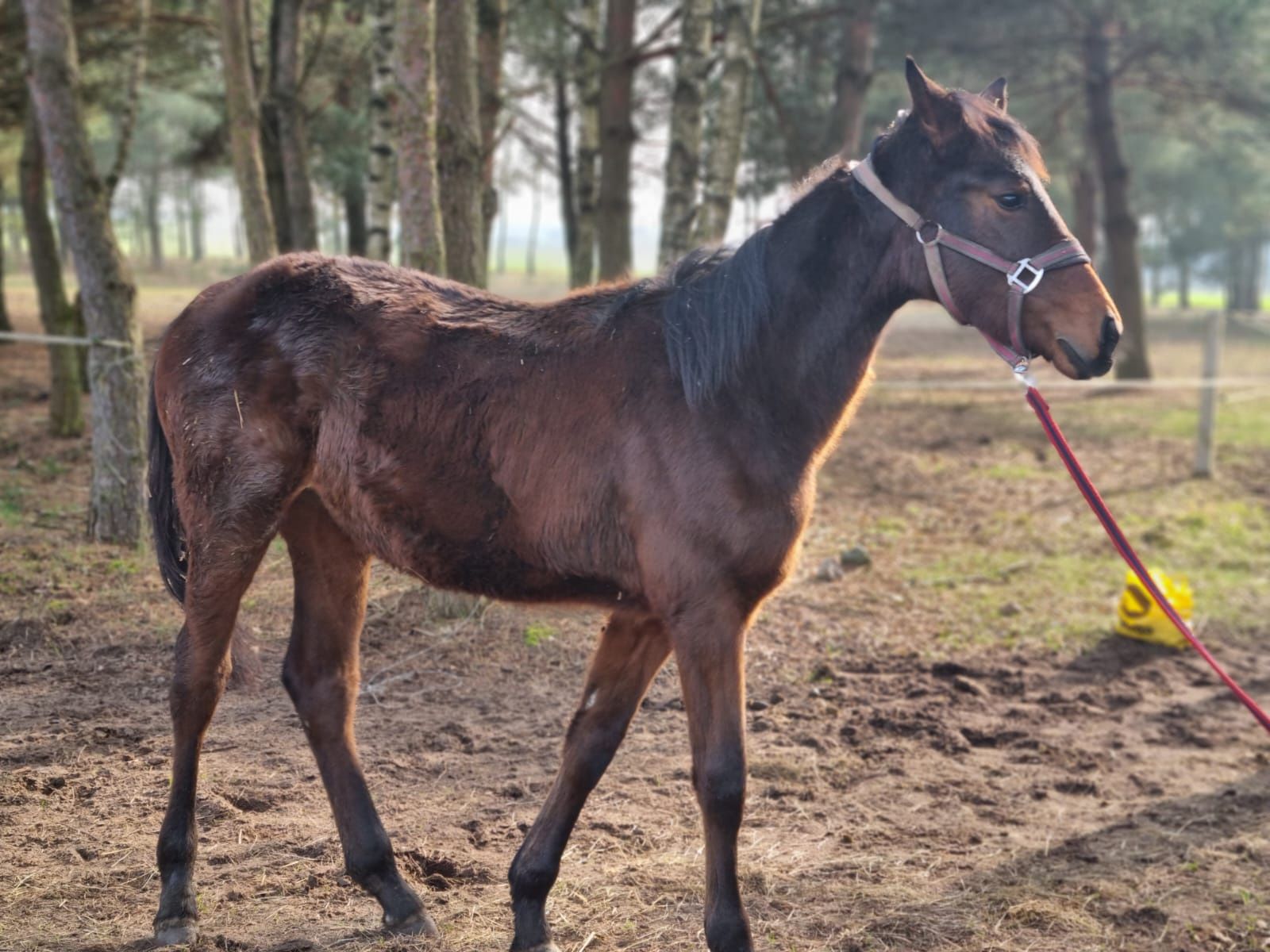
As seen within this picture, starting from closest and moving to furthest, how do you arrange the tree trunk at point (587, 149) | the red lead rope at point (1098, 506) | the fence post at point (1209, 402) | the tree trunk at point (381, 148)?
1. the red lead rope at point (1098, 506)
2. the tree trunk at point (381, 148)
3. the fence post at point (1209, 402)
4. the tree trunk at point (587, 149)

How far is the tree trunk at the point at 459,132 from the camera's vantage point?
631cm

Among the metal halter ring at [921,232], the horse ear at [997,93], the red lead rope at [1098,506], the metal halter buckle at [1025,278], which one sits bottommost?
the red lead rope at [1098,506]

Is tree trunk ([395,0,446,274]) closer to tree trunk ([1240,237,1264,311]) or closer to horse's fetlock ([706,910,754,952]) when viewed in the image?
horse's fetlock ([706,910,754,952])

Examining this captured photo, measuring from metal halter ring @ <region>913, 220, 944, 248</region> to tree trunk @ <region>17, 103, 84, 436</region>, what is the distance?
28.6ft

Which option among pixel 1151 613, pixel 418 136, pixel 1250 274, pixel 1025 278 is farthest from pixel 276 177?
pixel 1250 274

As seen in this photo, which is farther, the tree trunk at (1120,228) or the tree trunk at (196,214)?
A: the tree trunk at (196,214)

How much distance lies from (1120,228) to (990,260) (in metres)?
16.0

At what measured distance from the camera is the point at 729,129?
9.26 meters

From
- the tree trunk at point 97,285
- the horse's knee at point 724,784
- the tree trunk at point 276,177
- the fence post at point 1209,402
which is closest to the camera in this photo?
the horse's knee at point 724,784

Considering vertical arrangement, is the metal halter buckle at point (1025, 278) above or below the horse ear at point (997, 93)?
below

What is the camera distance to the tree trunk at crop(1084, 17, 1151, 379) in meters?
16.6

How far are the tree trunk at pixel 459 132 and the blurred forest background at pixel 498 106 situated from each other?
0.05 feet

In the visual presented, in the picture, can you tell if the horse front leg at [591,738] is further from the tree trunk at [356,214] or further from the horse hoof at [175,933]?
the tree trunk at [356,214]

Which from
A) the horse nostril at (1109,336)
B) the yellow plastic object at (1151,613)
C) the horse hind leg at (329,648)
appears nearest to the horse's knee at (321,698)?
the horse hind leg at (329,648)
